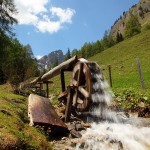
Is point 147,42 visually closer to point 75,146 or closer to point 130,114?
point 130,114

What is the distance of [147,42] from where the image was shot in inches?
2692

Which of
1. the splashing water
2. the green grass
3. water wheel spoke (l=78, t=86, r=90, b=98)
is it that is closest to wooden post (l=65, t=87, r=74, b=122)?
water wheel spoke (l=78, t=86, r=90, b=98)

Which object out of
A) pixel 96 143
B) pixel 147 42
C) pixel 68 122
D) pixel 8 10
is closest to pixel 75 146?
pixel 96 143

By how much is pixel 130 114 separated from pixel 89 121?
100 inches

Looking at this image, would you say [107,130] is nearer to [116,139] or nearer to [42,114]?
[116,139]

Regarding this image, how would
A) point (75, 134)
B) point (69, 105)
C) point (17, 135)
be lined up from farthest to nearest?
point (69, 105) → point (75, 134) → point (17, 135)

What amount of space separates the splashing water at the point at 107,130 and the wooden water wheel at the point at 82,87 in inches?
10.1

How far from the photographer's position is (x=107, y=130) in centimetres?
1082

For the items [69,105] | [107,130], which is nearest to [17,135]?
[107,130]

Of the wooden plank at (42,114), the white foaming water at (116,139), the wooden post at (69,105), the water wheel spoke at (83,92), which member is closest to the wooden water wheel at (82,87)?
the water wheel spoke at (83,92)

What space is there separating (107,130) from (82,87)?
135 inches

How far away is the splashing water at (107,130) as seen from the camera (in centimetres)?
894

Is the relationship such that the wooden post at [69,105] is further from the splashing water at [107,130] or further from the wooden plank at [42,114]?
the wooden plank at [42,114]

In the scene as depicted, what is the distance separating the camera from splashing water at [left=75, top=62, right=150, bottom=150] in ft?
29.3
